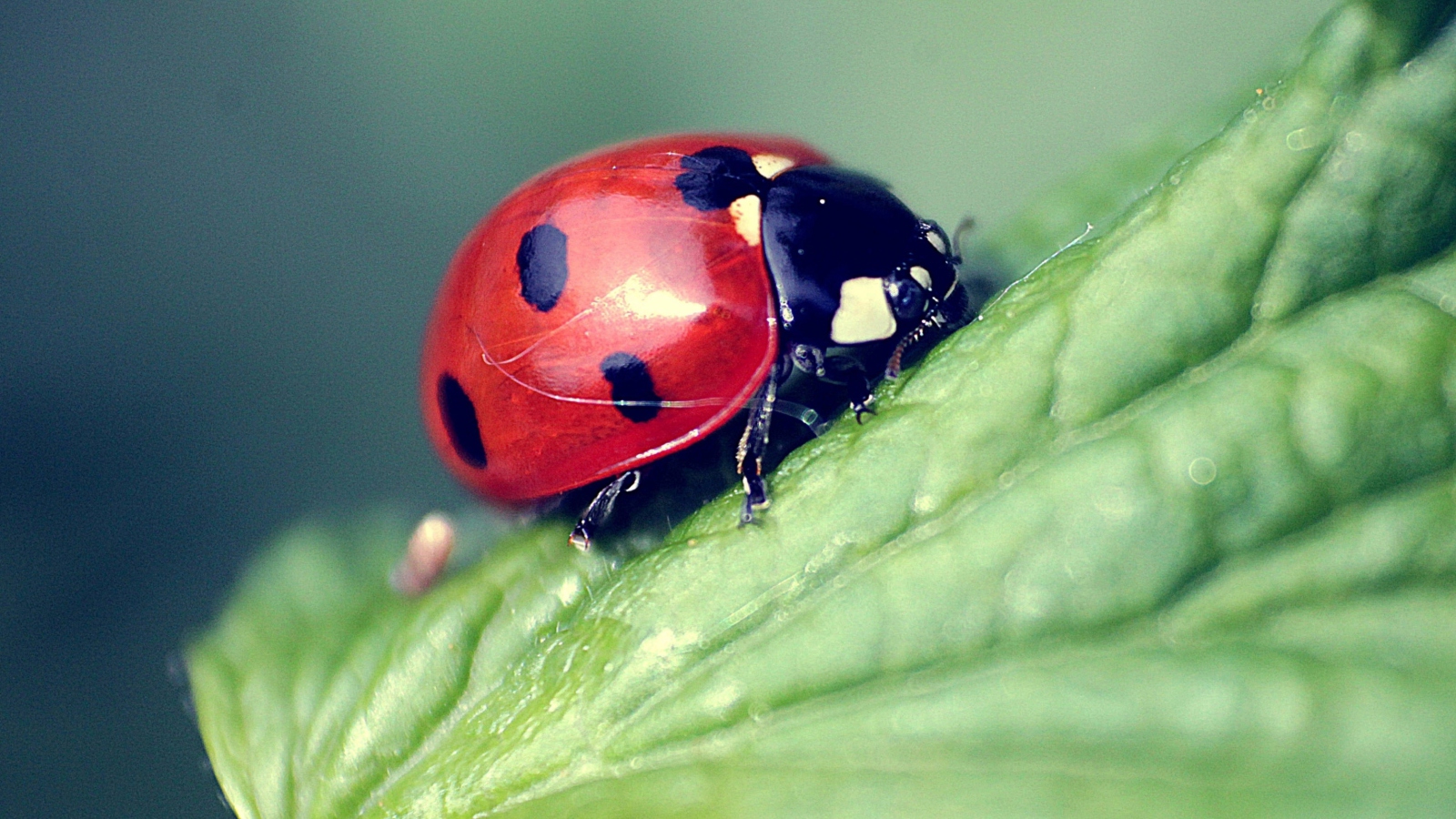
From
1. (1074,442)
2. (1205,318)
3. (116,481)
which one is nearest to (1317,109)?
(1205,318)

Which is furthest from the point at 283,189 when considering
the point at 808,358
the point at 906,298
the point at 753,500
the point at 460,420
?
the point at 753,500

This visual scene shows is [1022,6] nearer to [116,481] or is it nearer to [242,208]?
[242,208]

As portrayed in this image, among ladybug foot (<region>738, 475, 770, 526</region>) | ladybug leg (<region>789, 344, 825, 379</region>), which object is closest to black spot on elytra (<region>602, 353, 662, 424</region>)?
ladybug leg (<region>789, 344, 825, 379</region>)

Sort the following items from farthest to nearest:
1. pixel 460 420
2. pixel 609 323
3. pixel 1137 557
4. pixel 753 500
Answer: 1. pixel 460 420
2. pixel 609 323
3. pixel 753 500
4. pixel 1137 557

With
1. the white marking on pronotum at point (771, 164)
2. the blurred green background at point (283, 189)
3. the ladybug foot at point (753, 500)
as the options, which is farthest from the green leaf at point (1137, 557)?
the blurred green background at point (283, 189)

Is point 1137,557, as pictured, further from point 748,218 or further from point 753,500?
point 748,218
